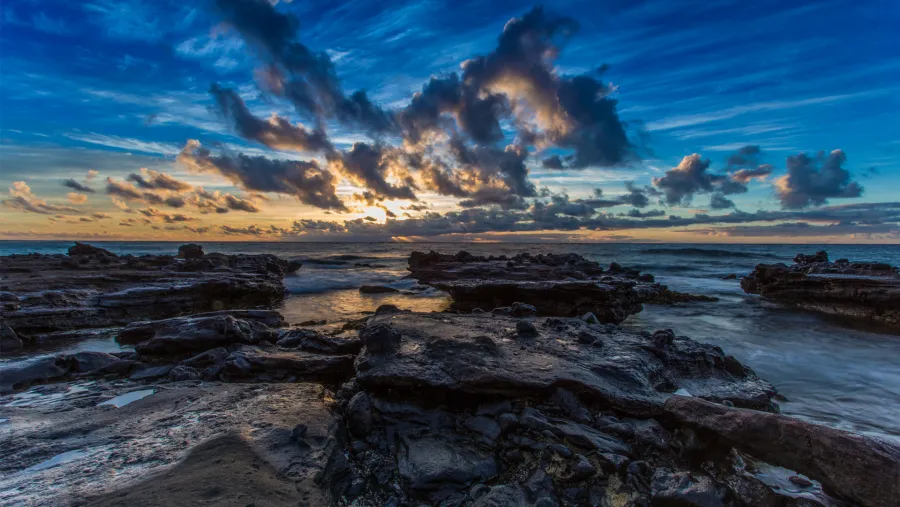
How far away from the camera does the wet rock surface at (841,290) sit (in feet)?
47.0

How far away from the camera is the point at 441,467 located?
397cm

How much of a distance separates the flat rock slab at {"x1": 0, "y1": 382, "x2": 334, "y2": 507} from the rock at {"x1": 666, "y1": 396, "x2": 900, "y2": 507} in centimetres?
413

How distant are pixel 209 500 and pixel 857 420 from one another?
9.34m

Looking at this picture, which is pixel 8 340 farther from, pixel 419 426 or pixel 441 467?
pixel 441 467

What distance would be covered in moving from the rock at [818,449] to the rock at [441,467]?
8.04 feet

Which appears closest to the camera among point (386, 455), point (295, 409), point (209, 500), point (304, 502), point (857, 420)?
point (209, 500)

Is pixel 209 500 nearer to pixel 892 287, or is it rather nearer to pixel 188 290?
pixel 188 290

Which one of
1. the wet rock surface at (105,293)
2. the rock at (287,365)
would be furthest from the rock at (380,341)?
the wet rock surface at (105,293)

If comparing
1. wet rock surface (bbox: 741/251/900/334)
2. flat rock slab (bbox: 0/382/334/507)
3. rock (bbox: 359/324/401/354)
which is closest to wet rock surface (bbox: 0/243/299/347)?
flat rock slab (bbox: 0/382/334/507)

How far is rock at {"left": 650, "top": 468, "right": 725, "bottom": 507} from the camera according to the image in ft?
11.1

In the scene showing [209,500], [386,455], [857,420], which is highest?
[209,500]

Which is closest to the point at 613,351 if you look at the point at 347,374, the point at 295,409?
the point at 347,374

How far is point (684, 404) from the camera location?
180 inches

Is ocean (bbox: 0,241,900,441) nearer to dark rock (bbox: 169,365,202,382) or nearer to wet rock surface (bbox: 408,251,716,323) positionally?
wet rock surface (bbox: 408,251,716,323)
